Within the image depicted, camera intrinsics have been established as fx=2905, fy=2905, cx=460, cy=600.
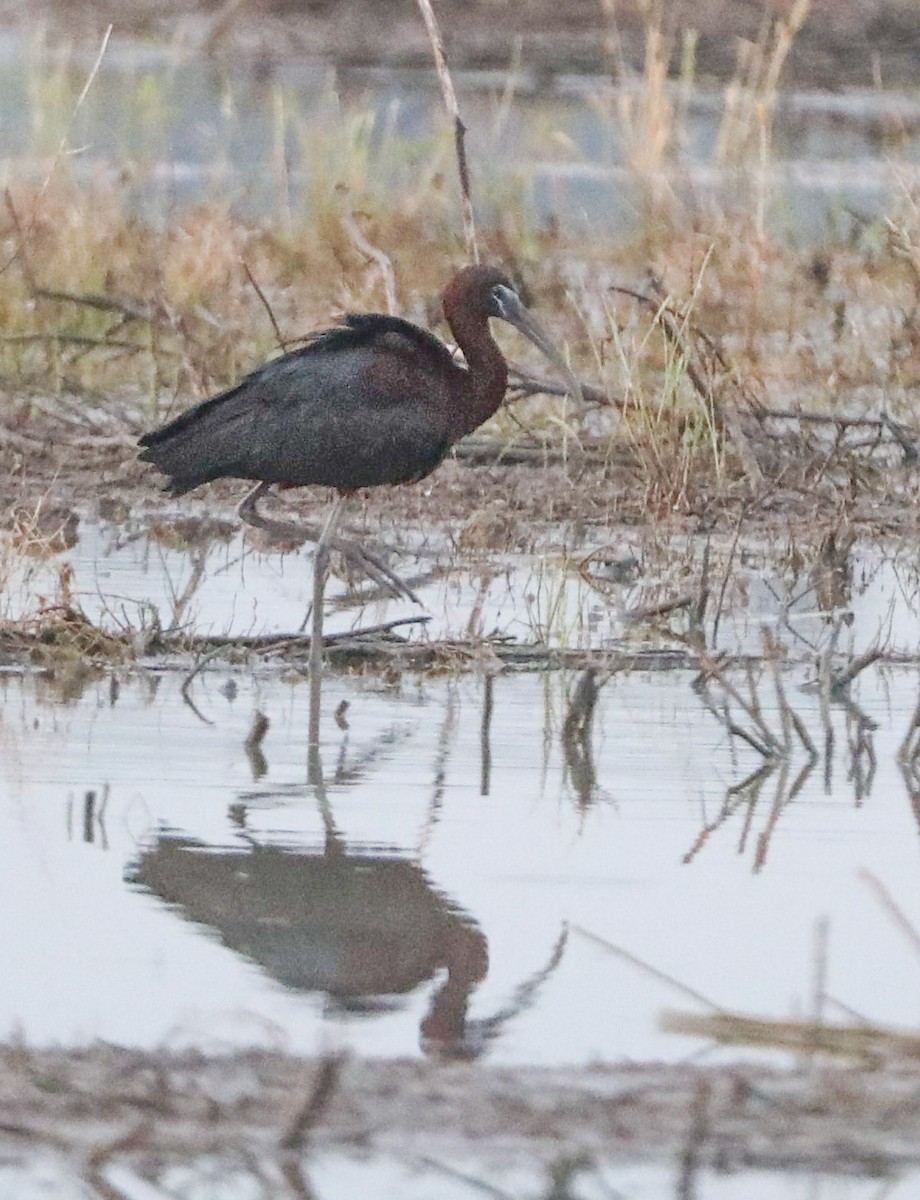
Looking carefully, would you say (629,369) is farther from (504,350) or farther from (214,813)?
(214,813)

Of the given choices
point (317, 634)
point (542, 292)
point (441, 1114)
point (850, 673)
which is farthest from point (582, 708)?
point (542, 292)

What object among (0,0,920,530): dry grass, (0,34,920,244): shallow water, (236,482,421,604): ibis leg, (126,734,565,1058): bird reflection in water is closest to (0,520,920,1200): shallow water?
(126,734,565,1058): bird reflection in water

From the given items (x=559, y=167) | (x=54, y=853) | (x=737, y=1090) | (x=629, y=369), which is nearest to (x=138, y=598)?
(x=629, y=369)

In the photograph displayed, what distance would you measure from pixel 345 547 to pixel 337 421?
0.30 m

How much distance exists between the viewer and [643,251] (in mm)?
11594

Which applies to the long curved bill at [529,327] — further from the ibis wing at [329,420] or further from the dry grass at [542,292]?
the ibis wing at [329,420]

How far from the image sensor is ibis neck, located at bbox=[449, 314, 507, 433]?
716 centimetres

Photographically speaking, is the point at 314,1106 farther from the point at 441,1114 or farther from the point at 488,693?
the point at 488,693

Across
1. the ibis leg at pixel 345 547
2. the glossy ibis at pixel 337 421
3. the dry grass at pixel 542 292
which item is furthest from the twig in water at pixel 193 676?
the dry grass at pixel 542 292

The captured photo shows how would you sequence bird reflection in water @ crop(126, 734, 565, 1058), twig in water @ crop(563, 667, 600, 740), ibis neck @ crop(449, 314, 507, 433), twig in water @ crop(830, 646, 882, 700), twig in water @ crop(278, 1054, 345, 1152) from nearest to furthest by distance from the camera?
twig in water @ crop(278, 1054, 345, 1152)
bird reflection in water @ crop(126, 734, 565, 1058)
twig in water @ crop(563, 667, 600, 740)
twig in water @ crop(830, 646, 882, 700)
ibis neck @ crop(449, 314, 507, 433)

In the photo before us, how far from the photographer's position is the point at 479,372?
725 cm

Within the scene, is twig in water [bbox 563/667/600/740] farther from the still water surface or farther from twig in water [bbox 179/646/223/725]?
twig in water [bbox 179/646/223/725]

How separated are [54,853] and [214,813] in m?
0.40

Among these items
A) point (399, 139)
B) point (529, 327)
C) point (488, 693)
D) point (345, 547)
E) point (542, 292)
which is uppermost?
point (399, 139)
